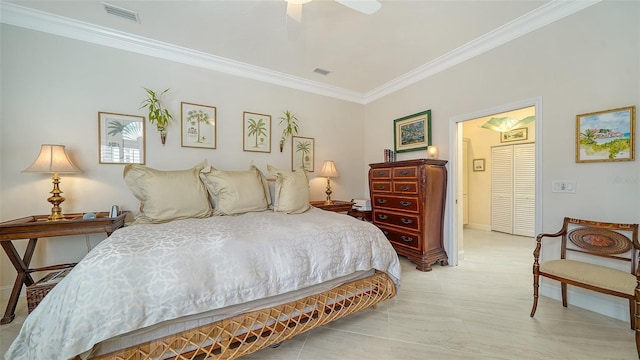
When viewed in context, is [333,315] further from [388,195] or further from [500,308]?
[388,195]

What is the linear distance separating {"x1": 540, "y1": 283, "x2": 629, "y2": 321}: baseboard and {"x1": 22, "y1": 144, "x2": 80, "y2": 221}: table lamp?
470 centimetres

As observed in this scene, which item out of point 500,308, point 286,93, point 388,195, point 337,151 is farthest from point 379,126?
point 500,308

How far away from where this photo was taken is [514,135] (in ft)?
15.6

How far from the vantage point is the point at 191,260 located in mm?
1232

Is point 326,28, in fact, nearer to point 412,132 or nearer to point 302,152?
point 302,152

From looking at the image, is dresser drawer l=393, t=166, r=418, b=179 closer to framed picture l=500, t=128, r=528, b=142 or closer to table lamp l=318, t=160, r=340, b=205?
table lamp l=318, t=160, r=340, b=205

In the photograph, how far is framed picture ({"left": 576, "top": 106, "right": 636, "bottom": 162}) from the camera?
5.84 ft

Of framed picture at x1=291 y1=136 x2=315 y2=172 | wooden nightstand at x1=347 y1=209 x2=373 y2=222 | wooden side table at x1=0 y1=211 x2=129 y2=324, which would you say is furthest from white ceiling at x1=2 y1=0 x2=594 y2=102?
wooden nightstand at x1=347 y1=209 x2=373 y2=222

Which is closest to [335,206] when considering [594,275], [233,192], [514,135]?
[233,192]

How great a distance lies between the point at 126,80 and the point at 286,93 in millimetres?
1943

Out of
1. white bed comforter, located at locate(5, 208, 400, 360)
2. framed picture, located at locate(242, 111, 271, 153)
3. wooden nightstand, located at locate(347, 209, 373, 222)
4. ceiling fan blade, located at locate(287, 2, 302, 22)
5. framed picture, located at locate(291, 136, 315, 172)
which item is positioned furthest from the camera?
wooden nightstand, located at locate(347, 209, 373, 222)

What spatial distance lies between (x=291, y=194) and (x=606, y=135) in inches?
110

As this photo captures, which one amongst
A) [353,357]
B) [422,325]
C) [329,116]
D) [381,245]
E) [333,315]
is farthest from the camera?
[329,116]

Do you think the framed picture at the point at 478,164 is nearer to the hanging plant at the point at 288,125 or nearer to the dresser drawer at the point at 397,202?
the dresser drawer at the point at 397,202
